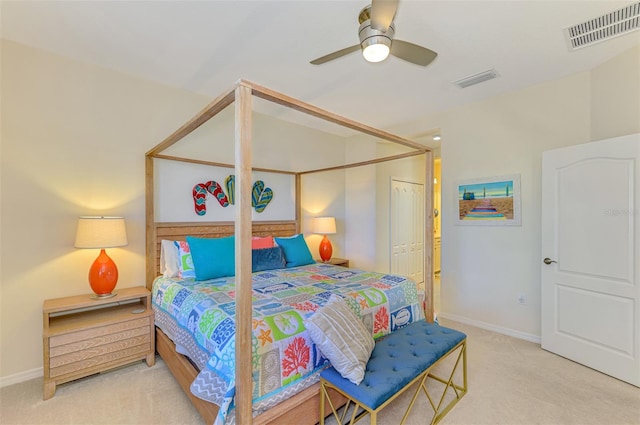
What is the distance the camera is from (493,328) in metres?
3.41

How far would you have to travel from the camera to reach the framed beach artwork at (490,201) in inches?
129

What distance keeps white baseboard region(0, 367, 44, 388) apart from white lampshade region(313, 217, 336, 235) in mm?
3206

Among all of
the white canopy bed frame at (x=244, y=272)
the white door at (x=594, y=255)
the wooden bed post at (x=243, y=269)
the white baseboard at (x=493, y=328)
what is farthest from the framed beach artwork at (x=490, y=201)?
the wooden bed post at (x=243, y=269)

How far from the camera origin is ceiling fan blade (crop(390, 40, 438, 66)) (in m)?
1.81

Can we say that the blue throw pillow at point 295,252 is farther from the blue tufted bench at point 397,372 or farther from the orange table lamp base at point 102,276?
the orange table lamp base at point 102,276

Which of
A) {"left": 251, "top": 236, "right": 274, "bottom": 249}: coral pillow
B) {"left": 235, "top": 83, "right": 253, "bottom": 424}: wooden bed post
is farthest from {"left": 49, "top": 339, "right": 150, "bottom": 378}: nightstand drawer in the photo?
{"left": 235, "top": 83, "right": 253, "bottom": 424}: wooden bed post

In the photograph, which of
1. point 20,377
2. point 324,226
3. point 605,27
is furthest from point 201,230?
point 605,27

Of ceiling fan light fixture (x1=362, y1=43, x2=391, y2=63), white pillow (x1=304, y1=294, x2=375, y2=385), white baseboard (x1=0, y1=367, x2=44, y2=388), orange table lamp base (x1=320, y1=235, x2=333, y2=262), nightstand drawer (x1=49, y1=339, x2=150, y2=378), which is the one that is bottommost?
white baseboard (x1=0, y1=367, x2=44, y2=388)

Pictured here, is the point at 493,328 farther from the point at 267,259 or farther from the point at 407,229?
the point at 267,259

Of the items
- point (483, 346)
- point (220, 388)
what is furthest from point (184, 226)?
point (483, 346)

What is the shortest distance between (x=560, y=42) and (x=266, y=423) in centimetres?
351

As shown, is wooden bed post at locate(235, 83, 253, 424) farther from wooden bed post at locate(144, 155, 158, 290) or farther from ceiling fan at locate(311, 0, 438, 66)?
wooden bed post at locate(144, 155, 158, 290)

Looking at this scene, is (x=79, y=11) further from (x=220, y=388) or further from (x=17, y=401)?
(x=17, y=401)

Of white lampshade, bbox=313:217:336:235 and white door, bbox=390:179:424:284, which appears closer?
white lampshade, bbox=313:217:336:235
